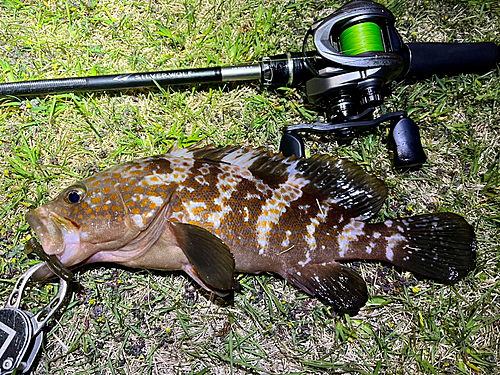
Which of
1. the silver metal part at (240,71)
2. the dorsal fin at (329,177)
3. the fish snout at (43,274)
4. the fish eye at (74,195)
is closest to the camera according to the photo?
the fish eye at (74,195)

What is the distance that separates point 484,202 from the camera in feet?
10.5

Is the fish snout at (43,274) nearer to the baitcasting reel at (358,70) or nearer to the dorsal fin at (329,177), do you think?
the dorsal fin at (329,177)

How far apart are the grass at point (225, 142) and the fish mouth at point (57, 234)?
2.08 ft

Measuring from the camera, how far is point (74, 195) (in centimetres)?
247

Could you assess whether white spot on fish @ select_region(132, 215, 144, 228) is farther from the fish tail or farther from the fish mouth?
the fish tail

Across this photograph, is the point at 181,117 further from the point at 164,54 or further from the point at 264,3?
the point at 264,3

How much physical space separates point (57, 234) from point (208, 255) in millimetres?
1029

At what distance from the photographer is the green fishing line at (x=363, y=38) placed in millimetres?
2707

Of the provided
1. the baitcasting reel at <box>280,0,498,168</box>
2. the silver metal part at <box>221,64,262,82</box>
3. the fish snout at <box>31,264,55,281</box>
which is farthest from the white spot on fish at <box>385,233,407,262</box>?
the fish snout at <box>31,264,55,281</box>

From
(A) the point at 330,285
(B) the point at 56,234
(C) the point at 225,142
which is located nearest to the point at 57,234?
(B) the point at 56,234

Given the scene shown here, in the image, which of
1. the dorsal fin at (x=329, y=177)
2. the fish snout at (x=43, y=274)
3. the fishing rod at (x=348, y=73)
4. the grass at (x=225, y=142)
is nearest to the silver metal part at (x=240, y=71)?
the fishing rod at (x=348, y=73)

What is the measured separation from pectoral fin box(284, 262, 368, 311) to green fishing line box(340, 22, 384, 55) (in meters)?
1.70

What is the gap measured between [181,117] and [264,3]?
1.44 meters

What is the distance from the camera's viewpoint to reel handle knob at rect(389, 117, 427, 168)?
9.66 feet
